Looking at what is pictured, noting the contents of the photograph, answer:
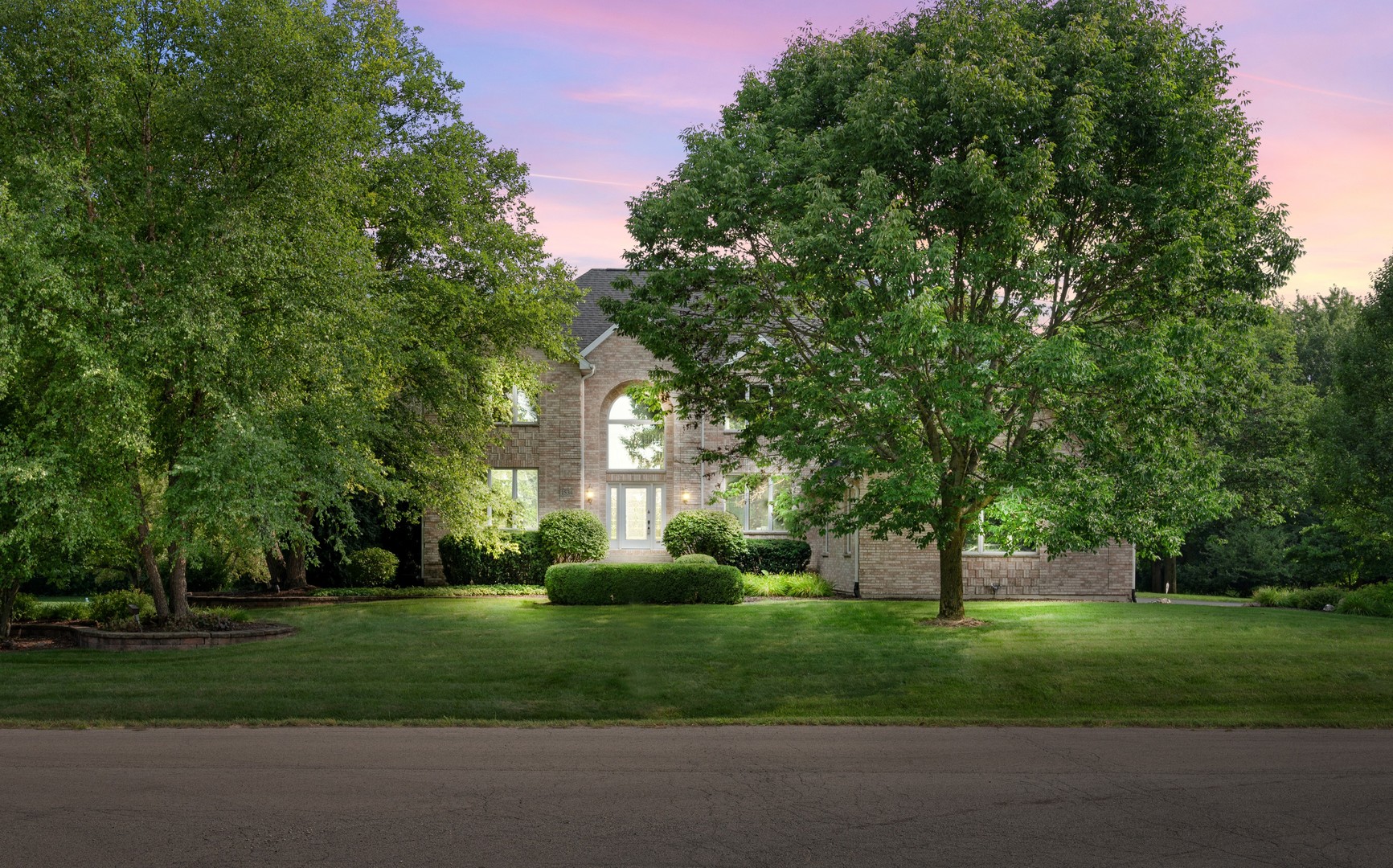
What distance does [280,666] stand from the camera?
552 inches

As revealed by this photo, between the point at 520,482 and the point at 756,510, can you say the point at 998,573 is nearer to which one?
the point at 756,510

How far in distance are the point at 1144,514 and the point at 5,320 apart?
50.4 ft

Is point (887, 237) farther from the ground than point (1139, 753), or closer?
farther from the ground

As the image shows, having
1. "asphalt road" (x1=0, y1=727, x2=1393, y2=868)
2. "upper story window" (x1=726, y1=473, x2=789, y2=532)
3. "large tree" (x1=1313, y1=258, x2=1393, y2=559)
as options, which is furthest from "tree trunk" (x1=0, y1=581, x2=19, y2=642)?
"large tree" (x1=1313, y1=258, x2=1393, y2=559)

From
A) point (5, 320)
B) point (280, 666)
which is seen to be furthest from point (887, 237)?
point (5, 320)

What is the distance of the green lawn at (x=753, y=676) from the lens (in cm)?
1191

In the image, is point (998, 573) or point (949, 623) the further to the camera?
point (998, 573)

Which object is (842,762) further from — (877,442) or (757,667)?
(877,442)

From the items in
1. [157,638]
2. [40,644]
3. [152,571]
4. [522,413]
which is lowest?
[40,644]

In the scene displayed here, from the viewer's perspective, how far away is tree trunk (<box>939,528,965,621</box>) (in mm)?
18000

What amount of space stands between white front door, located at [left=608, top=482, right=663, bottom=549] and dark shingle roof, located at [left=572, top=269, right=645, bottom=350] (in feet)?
15.9

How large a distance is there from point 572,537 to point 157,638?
13.1m

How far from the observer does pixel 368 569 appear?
28422 millimetres

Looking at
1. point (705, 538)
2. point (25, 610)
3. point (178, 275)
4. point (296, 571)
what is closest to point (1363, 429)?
point (705, 538)
